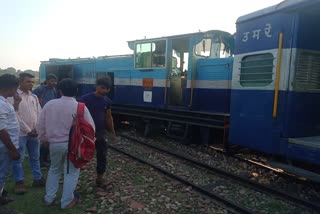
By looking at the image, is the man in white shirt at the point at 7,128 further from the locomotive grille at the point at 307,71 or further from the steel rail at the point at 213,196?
the locomotive grille at the point at 307,71

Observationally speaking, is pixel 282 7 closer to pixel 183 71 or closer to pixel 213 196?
pixel 213 196

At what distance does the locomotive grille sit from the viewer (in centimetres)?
505

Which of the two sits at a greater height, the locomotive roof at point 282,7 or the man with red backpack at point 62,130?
the locomotive roof at point 282,7

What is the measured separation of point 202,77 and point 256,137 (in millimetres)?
3769

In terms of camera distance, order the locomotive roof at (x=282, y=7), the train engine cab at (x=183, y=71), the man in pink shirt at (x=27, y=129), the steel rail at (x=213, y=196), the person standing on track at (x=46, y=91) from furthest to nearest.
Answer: the train engine cab at (x=183, y=71) → the person standing on track at (x=46, y=91) → the man in pink shirt at (x=27, y=129) → the steel rail at (x=213, y=196) → the locomotive roof at (x=282, y=7)

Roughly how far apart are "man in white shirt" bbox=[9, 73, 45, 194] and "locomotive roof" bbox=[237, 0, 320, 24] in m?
3.85

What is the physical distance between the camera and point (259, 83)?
559cm

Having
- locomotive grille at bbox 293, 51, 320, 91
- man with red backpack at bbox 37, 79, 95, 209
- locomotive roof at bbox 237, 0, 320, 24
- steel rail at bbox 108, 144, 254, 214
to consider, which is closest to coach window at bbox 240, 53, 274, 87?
locomotive grille at bbox 293, 51, 320, 91

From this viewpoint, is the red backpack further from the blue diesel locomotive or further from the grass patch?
the blue diesel locomotive

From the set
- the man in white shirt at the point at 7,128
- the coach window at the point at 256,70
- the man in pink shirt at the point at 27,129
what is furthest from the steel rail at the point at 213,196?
the man in white shirt at the point at 7,128

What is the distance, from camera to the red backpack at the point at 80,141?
4141 mm

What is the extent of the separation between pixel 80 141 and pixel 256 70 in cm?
331

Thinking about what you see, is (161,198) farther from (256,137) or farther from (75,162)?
(256,137)

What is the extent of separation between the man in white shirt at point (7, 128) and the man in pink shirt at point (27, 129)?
579 millimetres
